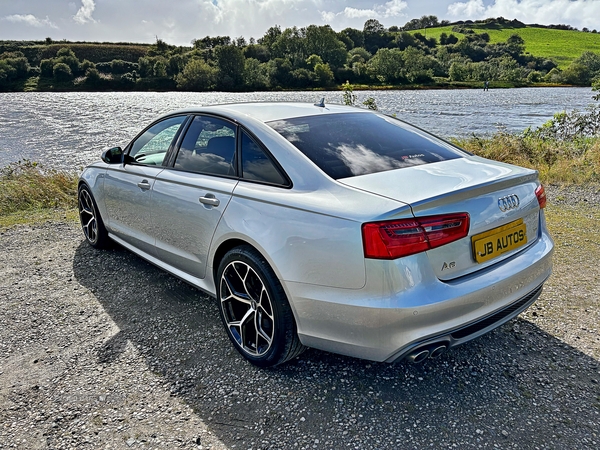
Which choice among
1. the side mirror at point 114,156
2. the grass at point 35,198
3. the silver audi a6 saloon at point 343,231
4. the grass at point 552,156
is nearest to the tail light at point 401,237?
the silver audi a6 saloon at point 343,231

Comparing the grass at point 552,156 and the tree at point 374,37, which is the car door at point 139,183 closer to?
the grass at point 552,156

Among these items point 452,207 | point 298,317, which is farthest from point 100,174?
point 452,207

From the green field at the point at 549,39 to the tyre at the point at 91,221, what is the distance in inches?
3817

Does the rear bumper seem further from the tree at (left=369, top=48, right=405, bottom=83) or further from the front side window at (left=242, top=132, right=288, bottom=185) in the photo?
the tree at (left=369, top=48, right=405, bottom=83)

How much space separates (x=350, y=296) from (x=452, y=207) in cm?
64

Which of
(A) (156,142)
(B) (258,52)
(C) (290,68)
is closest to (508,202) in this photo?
(A) (156,142)

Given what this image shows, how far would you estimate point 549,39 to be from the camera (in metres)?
108

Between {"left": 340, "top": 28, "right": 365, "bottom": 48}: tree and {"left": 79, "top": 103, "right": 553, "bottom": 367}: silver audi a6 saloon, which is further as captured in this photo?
{"left": 340, "top": 28, "right": 365, "bottom": 48}: tree

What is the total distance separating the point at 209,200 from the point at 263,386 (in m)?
1.17

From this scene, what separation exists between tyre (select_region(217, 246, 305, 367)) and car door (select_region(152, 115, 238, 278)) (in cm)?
28

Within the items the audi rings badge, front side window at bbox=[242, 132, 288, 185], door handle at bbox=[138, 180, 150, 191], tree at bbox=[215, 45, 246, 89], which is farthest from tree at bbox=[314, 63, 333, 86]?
the audi rings badge

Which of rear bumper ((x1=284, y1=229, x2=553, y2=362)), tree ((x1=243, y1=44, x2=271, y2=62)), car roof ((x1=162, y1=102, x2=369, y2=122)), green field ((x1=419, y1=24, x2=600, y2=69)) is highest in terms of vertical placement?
green field ((x1=419, y1=24, x2=600, y2=69))

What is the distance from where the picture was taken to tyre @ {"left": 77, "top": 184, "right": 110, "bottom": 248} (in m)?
4.77

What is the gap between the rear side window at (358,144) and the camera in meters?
2.58
